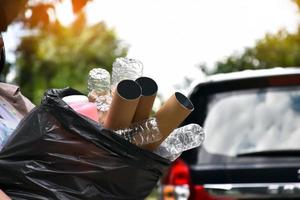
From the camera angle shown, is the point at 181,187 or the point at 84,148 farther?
Result: the point at 181,187

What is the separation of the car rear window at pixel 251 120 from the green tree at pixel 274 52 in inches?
871

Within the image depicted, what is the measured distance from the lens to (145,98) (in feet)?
7.72

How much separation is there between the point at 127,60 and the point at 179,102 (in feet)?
0.78

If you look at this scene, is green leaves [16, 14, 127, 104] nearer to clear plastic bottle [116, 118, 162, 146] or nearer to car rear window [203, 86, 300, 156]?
car rear window [203, 86, 300, 156]

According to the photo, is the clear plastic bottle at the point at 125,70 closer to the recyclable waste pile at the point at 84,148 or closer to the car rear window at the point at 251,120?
the recyclable waste pile at the point at 84,148

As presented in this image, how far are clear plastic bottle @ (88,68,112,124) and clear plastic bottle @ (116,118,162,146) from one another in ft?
0.40

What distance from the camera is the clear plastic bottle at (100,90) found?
2.49 meters

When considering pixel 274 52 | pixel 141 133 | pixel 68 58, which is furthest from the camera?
pixel 68 58

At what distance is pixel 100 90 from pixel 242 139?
299 centimetres

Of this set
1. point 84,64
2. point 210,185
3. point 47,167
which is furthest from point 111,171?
point 84,64

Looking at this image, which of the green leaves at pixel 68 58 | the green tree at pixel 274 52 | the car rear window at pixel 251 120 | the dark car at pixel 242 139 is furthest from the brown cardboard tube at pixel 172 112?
the green tree at pixel 274 52

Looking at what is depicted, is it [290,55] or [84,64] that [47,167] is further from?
[84,64]

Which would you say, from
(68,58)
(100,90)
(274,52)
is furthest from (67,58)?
(100,90)

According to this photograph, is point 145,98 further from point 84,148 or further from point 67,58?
point 67,58
